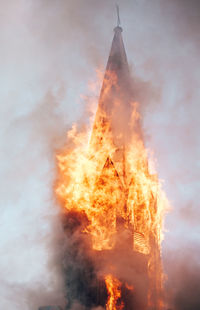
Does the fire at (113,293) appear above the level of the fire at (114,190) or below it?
below

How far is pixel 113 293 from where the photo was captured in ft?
74.6

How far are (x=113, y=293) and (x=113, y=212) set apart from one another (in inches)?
182

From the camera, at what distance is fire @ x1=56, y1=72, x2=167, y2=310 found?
24281 millimetres

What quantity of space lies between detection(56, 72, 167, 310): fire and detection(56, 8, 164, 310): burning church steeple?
53mm

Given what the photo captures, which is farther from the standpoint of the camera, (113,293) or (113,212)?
(113,212)

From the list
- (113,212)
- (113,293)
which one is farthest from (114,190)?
(113,293)

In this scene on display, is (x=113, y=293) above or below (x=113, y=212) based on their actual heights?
below

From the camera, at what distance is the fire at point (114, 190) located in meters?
24.3

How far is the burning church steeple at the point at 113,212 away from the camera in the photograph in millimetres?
23266

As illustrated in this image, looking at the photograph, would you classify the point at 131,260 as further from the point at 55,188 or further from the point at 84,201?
the point at 55,188

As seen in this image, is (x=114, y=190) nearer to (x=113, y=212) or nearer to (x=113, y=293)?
(x=113, y=212)

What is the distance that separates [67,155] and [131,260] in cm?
889

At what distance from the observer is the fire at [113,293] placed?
22375 millimetres

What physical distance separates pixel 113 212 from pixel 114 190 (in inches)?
56.0
